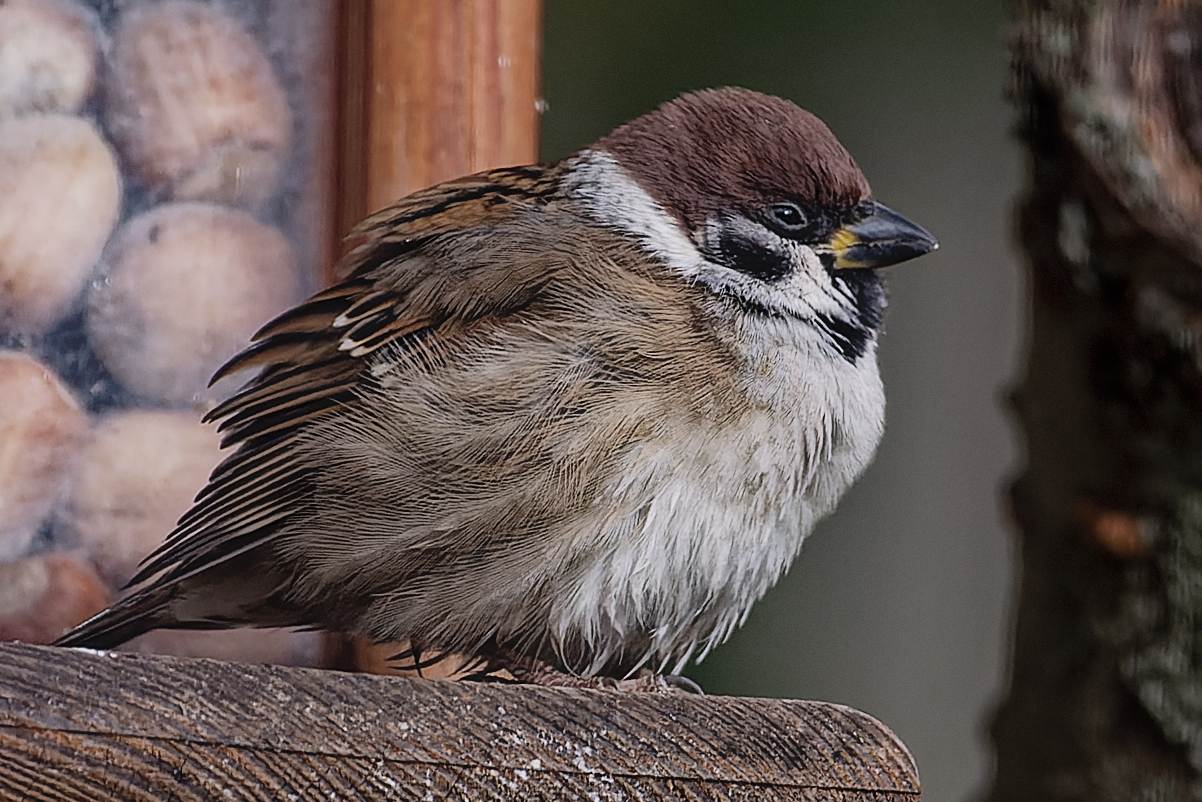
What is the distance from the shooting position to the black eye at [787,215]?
167cm

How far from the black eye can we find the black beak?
33 millimetres

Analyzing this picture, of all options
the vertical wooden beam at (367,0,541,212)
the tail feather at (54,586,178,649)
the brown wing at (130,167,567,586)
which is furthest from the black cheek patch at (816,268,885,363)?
the tail feather at (54,586,178,649)

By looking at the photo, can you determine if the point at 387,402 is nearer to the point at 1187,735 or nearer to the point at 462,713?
the point at 462,713

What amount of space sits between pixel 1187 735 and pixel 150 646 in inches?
43.4

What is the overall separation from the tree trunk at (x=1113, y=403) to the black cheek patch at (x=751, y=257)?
568mm

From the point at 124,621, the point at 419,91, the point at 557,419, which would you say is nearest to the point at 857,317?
the point at 557,419

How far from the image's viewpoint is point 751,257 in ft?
5.39

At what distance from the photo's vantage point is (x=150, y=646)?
5.25 feet

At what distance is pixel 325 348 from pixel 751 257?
0.38 meters

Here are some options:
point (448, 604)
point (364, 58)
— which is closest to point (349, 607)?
point (448, 604)

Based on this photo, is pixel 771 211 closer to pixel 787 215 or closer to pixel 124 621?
pixel 787 215

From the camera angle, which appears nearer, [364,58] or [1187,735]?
[364,58]

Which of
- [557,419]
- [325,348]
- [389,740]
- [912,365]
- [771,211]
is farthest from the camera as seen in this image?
[912,365]

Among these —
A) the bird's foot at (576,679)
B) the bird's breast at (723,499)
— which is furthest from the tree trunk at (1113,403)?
the bird's foot at (576,679)
